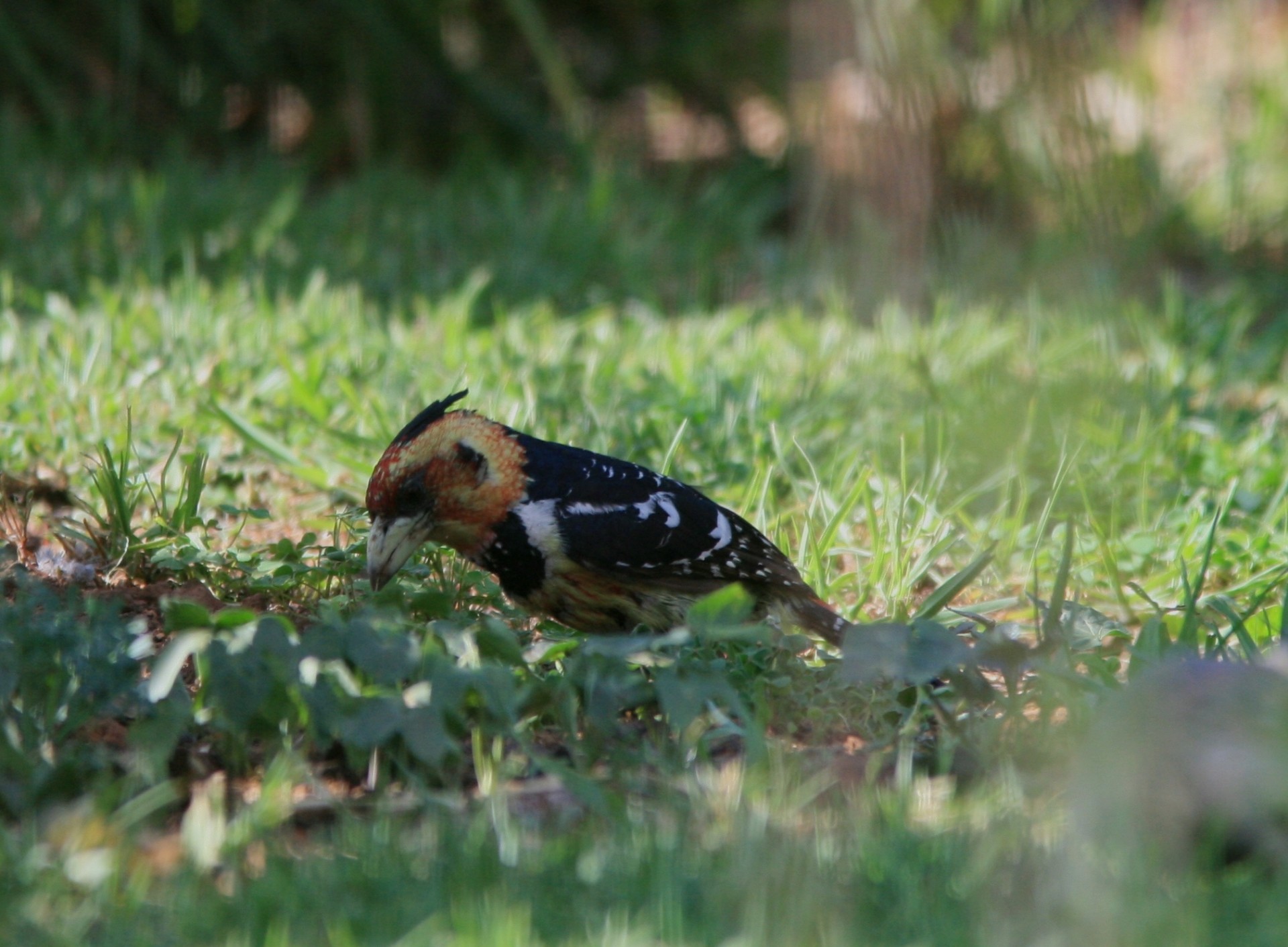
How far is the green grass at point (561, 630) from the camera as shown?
209cm

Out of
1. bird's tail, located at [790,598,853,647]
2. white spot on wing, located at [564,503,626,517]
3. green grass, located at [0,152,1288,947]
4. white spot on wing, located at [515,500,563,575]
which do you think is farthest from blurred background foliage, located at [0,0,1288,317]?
white spot on wing, located at [515,500,563,575]

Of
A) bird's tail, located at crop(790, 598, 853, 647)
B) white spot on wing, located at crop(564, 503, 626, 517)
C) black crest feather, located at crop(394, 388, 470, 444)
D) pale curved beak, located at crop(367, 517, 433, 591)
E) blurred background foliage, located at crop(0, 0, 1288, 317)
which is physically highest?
blurred background foliage, located at crop(0, 0, 1288, 317)

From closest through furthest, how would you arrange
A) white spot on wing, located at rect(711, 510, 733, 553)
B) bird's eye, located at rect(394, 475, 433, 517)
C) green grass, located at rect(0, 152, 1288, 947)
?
green grass, located at rect(0, 152, 1288, 947) < bird's eye, located at rect(394, 475, 433, 517) < white spot on wing, located at rect(711, 510, 733, 553)

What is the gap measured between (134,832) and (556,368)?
9.25ft

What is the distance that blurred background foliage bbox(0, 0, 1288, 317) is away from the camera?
5.65m

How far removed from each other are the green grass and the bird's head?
136 mm

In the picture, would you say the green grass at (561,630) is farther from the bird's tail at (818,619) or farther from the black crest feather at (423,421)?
the black crest feather at (423,421)

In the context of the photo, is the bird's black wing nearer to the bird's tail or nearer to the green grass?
the bird's tail

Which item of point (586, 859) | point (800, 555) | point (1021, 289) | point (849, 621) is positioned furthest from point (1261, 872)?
point (1021, 289)

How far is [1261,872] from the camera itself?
218cm

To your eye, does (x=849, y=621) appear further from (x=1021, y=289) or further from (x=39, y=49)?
(x=39, y=49)

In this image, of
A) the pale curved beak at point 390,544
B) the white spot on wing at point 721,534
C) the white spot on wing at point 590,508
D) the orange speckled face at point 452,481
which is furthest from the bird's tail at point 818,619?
the pale curved beak at point 390,544

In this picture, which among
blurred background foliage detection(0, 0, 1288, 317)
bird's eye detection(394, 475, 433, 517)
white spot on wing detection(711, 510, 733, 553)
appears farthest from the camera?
blurred background foliage detection(0, 0, 1288, 317)

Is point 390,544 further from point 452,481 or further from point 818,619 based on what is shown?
point 818,619
